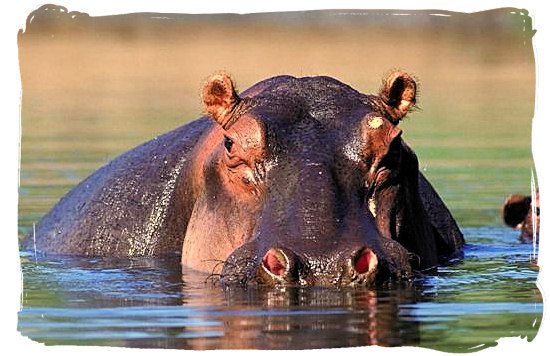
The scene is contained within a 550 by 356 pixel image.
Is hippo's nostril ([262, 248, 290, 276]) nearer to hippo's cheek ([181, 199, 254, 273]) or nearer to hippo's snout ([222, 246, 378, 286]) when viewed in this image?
hippo's snout ([222, 246, 378, 286])

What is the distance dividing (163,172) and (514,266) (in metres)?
Result: 2.34

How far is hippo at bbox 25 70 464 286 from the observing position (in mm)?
8391

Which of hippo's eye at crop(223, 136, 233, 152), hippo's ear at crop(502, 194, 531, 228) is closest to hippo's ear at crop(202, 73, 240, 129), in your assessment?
hippo's eye at crop(223, 136, 233, 152)

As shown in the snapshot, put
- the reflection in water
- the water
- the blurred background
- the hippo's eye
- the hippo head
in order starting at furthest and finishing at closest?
1. the blurred background
2. the hippo's eye
3. the hippo head
4. the water
5. the reflection in water

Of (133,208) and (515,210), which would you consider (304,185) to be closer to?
(133,208)

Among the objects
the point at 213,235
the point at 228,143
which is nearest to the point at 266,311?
the point at 213,235

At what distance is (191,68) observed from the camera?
63.2 ft

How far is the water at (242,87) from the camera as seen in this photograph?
24.9 feet

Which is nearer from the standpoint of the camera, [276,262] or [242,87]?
[276,262]

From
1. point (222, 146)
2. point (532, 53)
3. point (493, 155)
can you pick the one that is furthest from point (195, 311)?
point (493, 155)

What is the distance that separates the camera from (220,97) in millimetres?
9445

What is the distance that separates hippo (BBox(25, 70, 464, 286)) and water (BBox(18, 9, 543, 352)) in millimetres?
166

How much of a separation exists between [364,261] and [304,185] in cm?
65

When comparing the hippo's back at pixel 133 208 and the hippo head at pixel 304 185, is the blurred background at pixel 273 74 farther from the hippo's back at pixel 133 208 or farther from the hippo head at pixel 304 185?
the hippo's back at pixel 133 208
